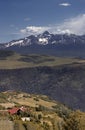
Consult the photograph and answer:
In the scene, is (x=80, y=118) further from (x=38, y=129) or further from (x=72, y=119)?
(x=38, y=129)

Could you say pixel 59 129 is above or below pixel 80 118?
below

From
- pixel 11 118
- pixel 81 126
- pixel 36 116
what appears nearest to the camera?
pixel 81 126

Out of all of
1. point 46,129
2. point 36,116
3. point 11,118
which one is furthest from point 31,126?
point 36,116

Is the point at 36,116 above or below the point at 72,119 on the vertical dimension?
below

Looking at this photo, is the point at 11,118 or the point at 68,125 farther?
the point at 11,118

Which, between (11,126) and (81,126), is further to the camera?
(11,126)

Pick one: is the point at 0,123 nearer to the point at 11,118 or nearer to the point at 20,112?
the point at 11,118

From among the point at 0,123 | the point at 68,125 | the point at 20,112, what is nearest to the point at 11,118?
the point at 0,123

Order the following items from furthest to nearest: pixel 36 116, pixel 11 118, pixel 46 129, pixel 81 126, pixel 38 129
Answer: pixel 36 116, pixel 11 118, pixel 46 129, pixel 38 129, pixel 81 126
